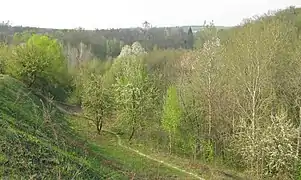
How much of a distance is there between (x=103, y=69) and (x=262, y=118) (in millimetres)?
35805

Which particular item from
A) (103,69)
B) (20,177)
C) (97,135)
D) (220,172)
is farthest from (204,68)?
(103,69)

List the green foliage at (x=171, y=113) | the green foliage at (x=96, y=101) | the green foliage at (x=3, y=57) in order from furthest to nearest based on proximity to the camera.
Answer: the green foliage at (x=3, y=57) < the green foliage at (x=96, y=101) < the green foliage at (x=171, y=113)

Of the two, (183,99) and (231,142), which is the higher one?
(183,99)

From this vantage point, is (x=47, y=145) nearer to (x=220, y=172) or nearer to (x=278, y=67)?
(x=220, y=172)

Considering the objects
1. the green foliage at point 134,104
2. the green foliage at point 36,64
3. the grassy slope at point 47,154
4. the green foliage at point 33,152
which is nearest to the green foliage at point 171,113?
the green foliage at point 134,104

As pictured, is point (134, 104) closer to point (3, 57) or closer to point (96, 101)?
point (96, 101)

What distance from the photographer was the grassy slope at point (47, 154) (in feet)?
40.9

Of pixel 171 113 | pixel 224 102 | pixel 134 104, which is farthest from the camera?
pixel 134 104

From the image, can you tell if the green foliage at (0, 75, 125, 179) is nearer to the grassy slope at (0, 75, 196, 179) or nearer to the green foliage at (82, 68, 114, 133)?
the grassy slope at (0, 75, 196, 179)

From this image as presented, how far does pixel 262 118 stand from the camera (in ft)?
85.4

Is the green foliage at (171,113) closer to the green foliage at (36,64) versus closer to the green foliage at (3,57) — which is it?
the green foliage at (36,64)

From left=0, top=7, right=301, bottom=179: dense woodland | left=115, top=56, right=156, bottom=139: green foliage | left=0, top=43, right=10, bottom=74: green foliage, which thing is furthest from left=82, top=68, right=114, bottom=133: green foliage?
left=0, top=43, right=10, bottom=74: green foliage

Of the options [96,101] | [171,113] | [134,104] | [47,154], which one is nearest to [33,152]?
[47,154]

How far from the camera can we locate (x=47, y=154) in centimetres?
1448
